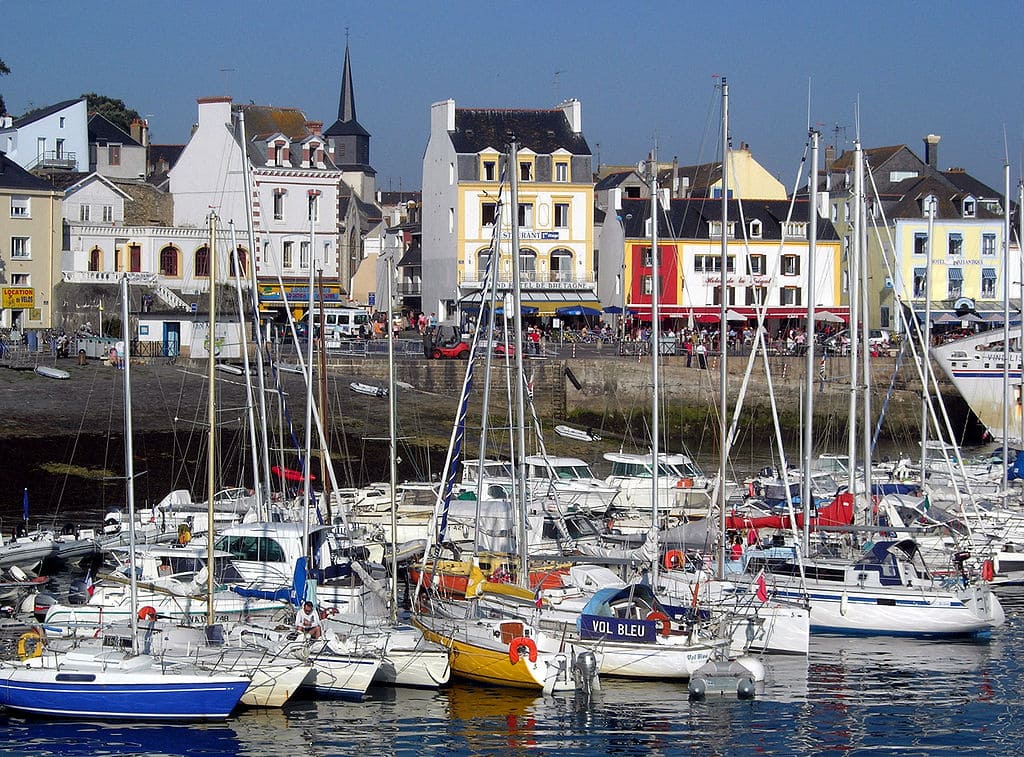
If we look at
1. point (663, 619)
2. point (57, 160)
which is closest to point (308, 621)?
point (663, 619)

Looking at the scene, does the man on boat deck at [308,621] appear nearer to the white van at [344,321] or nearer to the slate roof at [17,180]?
the white van at [344,321]

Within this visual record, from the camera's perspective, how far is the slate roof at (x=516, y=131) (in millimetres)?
71062

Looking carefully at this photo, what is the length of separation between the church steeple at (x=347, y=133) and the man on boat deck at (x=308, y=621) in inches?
4431

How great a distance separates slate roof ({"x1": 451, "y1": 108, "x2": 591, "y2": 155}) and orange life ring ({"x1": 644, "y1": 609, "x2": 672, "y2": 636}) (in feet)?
158

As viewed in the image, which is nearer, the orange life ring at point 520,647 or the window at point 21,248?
the orange life ring at point 520,647

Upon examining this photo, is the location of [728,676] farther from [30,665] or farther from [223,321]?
[223,321]

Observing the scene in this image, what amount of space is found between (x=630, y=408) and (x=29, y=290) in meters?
25.8

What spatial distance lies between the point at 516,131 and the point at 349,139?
216 feet

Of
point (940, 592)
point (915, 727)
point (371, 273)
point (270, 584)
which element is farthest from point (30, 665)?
point (371, 273)

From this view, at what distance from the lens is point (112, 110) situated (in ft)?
372

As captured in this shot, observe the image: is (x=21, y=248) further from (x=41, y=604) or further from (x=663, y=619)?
(x=663, y=619)

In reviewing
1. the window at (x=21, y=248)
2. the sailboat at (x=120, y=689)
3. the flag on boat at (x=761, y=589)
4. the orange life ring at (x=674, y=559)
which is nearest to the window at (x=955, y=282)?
the window at (x=21, y=248)

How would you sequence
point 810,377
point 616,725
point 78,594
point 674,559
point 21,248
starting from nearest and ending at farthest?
1. point 616,725
2. point 78,594
3. point 674,559
4. point 810,377
5. point 21,248

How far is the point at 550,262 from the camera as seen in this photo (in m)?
71.1
